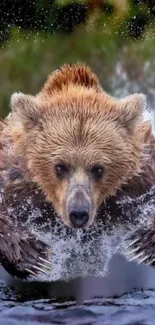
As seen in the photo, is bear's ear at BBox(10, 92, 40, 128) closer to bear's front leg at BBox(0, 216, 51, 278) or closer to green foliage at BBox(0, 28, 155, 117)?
bear's front leg at BBox(0, 216, 51, 278)

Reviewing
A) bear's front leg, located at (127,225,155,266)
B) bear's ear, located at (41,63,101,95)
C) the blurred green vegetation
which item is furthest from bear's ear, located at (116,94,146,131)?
the blurred green vegetation

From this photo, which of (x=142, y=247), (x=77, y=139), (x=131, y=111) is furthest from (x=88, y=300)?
(x=131, y=111)

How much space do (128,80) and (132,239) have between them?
6.97 m

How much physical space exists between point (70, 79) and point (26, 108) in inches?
15.6

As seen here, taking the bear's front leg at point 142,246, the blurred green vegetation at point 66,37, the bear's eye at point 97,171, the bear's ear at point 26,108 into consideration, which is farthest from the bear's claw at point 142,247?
the blurred green vegetation at point 66,37

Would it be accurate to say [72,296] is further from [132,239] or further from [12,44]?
[12,44]

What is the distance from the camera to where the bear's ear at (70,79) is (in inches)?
224

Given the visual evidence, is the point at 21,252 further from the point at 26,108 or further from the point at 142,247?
the point at 26,108

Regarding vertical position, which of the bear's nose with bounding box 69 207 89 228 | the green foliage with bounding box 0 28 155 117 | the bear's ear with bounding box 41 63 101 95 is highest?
the green foliage with bounding box 0 28 155 117

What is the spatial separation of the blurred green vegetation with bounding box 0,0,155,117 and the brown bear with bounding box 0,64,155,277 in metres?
5.80

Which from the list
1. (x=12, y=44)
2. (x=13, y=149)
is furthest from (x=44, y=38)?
(x=13, y=149)

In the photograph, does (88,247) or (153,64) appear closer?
(88,247)

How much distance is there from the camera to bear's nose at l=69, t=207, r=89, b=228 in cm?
491

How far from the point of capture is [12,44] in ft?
39.0
